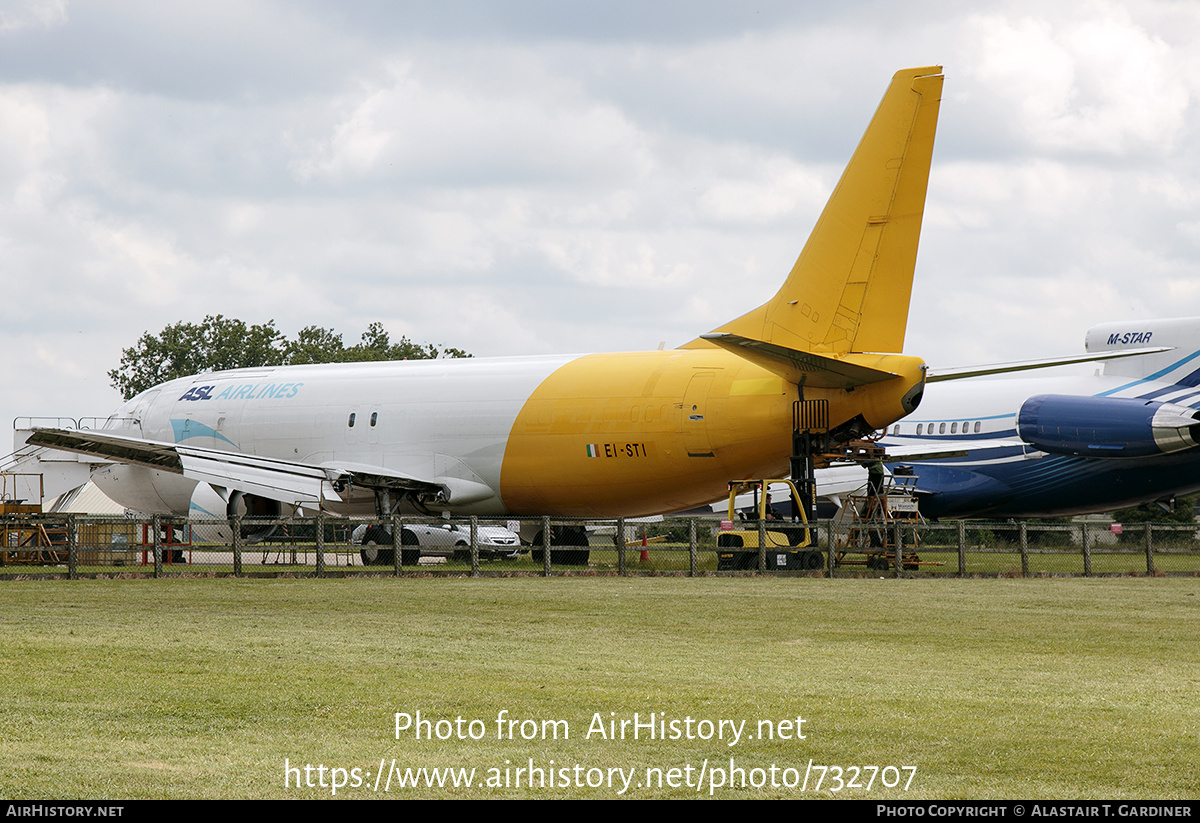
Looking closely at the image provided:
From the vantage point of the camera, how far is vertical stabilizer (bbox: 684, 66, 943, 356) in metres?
21.1

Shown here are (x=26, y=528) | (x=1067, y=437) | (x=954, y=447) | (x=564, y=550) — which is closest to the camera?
(x=26, y=528)

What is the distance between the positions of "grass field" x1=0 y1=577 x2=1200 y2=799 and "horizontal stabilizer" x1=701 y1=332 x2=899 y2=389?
222 inches

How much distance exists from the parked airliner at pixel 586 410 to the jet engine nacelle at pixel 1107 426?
7591mm

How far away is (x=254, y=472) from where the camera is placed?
26.1 metres

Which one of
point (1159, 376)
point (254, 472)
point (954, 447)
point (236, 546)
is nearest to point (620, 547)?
point (236, 546)

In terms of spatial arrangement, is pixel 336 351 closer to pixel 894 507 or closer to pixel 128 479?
pixel 128 479

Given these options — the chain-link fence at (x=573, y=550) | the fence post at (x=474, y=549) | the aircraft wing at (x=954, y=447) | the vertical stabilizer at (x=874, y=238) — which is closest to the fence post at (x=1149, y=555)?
the chain-link fence at (x=573, y=550)

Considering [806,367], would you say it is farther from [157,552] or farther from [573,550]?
[157,552]

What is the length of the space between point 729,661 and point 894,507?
18.7 metres

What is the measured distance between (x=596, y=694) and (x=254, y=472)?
19.0 metres

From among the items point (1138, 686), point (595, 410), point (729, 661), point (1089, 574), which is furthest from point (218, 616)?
point (1089, 574)

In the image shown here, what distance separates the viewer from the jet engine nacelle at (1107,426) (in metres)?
27.3

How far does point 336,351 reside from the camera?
79.4 m

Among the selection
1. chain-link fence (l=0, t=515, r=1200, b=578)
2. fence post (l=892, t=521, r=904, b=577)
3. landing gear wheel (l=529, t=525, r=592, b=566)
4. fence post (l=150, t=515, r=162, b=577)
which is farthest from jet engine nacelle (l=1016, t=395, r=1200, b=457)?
fence post (l=150, t=515, r=162, b=577)
